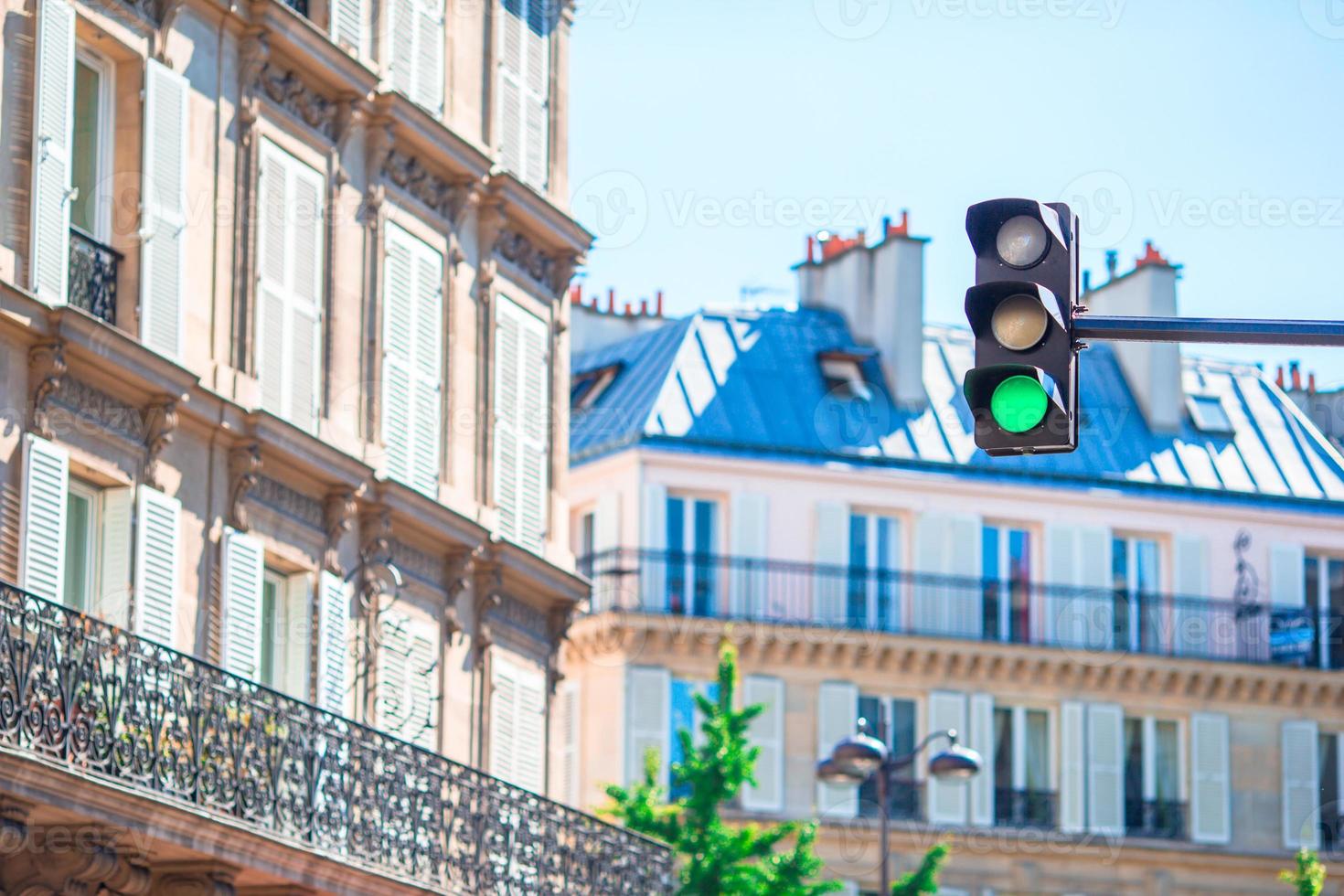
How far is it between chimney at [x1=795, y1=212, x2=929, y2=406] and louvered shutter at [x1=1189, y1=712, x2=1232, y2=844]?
7.03 meters

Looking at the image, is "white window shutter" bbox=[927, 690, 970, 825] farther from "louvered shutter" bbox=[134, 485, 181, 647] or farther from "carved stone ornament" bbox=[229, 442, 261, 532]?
"louvered shutter" bbox=[134, 485, 181, 647]

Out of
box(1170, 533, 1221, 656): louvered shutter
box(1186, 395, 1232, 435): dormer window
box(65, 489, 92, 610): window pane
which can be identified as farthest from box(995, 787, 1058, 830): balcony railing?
box(65, 489, 92, 610): window pane

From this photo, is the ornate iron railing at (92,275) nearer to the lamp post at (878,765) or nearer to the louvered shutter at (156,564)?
the louvered shutter at (156,564)

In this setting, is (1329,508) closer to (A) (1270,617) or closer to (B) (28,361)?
(A) (1270,617)

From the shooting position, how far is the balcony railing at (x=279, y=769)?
17.9m

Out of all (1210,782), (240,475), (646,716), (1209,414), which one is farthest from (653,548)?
(240,475)

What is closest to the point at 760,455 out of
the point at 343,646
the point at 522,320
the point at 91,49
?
the point at 522,320

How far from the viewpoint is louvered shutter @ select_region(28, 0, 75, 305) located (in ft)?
64.7

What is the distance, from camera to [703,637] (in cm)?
→ 4588

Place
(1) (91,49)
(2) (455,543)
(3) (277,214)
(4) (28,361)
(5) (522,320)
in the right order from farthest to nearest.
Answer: (5) (522,320) → (2) (455,543) → (3) (277,214) → (1) (91,49) → (4) (28,361)

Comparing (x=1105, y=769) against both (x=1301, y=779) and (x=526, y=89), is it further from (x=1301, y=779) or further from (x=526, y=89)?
(x=526, y=89)

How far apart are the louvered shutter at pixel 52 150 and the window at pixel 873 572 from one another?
27843mm

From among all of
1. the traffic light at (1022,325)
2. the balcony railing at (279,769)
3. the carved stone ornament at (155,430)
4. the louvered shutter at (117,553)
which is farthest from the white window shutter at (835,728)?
the traffic light at (1022,325)

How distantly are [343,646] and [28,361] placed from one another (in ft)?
17.0
